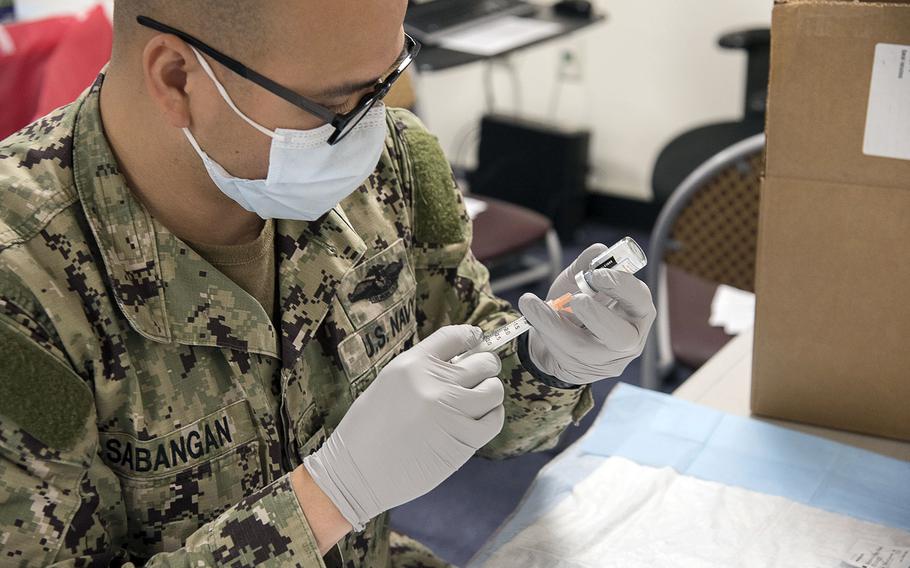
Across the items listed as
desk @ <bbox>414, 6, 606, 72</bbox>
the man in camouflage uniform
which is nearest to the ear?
the man in camouflage uniform

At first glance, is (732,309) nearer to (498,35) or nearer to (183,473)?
(183,473)

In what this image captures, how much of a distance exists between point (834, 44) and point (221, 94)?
0.64 m

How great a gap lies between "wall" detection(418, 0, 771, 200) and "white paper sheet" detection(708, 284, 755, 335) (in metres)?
1.55

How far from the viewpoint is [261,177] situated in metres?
0.95

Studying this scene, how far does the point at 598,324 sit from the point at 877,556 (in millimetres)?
365

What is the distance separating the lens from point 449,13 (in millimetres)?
3113

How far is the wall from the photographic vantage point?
340 centimetres

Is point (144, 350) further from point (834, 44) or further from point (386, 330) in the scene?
point (834, 44)

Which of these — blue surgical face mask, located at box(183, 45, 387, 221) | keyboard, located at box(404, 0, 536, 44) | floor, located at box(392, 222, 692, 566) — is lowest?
floor, located at box(392, 222, 692, 566)

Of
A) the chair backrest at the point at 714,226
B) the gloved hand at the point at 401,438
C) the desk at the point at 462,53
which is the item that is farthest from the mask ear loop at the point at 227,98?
the desk at the point at 462,53

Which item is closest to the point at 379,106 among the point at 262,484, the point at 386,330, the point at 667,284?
the point at 386,330

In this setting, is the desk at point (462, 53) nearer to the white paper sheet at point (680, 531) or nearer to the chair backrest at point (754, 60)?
the chair backrest at point (754, 60)

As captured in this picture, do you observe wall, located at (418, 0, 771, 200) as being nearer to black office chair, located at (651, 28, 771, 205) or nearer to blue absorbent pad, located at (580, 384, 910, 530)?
black office chair, located at (651, 28, 771, 205)

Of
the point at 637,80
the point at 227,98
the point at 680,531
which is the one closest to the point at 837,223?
the point at 680,531
